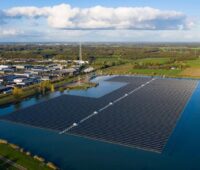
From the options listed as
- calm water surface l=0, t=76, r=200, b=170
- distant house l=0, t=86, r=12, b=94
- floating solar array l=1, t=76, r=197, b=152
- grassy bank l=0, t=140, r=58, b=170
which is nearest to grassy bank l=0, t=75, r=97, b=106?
distant house l=0, t=86, r=12, b=94

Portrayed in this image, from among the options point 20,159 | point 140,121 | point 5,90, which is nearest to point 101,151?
point 20,159

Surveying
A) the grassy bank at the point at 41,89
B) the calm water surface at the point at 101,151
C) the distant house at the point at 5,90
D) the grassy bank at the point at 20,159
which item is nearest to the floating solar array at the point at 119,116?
the calm water surface at the point at 101,151

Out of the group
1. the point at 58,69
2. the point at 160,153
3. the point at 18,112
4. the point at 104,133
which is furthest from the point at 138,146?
the point at 58,69

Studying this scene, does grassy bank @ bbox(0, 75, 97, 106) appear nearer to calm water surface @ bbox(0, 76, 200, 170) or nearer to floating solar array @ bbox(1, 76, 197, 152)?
floating solar array @ bbox(1, 76, 197, 152)

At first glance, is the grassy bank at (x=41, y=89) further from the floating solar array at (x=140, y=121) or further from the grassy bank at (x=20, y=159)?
the grassy bank at (x=20, y=159)

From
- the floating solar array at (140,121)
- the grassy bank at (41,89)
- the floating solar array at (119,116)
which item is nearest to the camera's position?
the floating solar array at (140,121)

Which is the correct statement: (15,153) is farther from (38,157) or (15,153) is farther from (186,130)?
(186,130)
